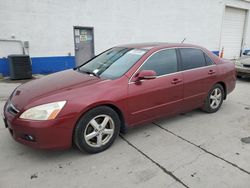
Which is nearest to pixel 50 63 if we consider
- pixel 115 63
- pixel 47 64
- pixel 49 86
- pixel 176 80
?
pixel 47 64

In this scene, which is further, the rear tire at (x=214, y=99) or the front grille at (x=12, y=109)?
the rear tire at (x=214, y=99)

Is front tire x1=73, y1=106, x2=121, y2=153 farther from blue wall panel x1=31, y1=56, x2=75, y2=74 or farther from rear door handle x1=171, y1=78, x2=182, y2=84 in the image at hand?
blue wall panel x1=31, y1=56, x2=75, y2=74

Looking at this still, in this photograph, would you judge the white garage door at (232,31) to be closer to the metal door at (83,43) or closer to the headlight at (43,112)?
the metal door at (83,43)

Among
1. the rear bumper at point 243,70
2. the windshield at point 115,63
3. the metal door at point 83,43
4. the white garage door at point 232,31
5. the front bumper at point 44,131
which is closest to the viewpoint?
the front bumper at point 44,131

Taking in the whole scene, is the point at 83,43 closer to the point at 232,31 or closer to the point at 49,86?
the point at 49,86

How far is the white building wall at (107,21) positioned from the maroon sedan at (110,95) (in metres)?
4.92

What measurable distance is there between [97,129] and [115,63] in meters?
1.17

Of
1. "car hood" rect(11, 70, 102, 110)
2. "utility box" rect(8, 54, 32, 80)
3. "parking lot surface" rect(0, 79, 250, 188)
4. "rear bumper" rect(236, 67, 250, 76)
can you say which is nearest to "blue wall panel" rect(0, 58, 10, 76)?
"utility box" rect(8, 54, 32, 80)

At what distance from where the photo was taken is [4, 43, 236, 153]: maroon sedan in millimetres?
2755

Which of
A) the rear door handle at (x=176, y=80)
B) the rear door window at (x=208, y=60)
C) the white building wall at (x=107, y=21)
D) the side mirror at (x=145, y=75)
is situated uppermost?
the white building wall at (x=107, y=21)

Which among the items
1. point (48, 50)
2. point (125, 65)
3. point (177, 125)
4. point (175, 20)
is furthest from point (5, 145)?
point (175, 20)

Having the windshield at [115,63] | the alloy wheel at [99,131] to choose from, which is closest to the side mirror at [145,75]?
the windshield at [115,63]

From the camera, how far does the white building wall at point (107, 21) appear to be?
7736 mm

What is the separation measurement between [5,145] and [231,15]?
1500 centimetres
